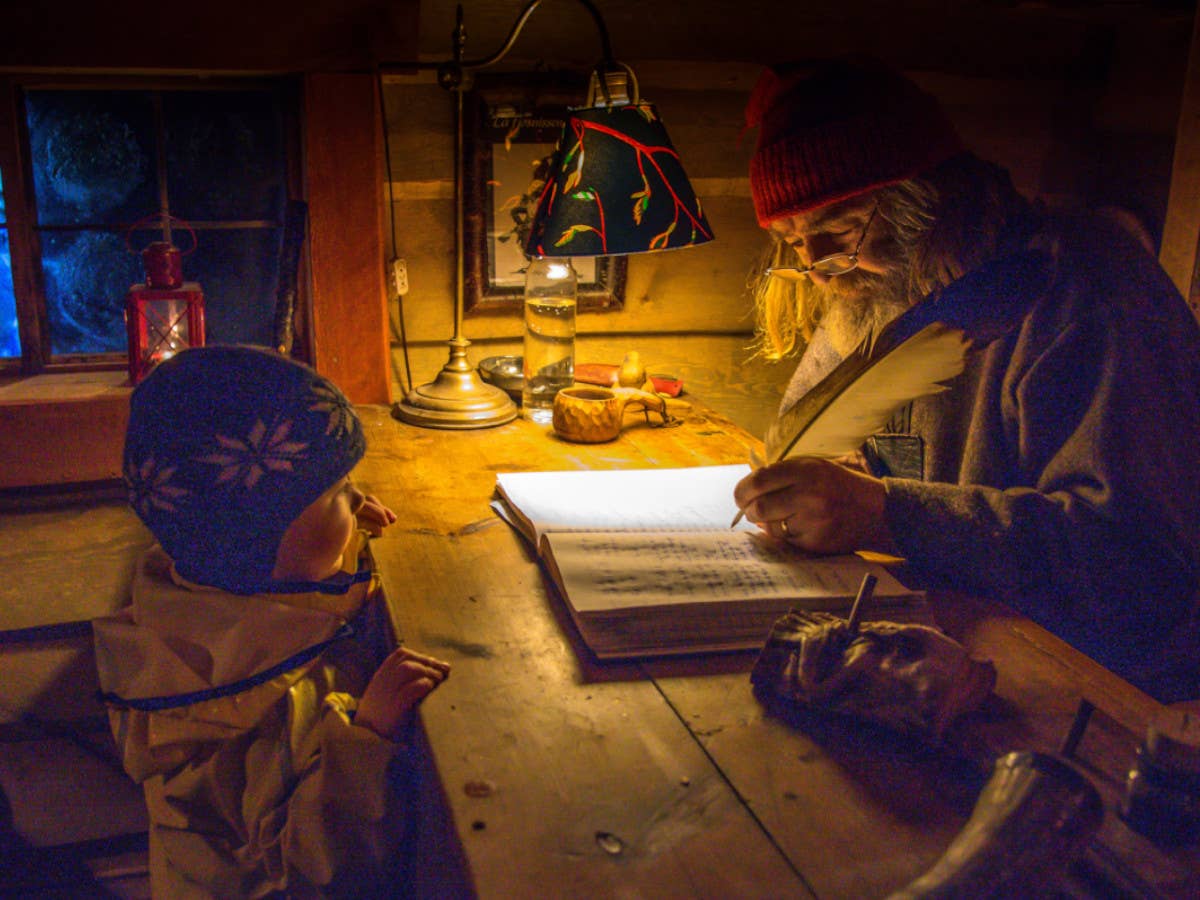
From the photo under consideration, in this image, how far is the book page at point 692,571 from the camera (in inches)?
48.9

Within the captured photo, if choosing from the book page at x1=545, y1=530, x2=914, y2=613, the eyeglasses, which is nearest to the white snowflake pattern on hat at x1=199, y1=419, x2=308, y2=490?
the book page at x1=545, y1=530, x2=914, y2=613

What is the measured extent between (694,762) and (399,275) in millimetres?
1786

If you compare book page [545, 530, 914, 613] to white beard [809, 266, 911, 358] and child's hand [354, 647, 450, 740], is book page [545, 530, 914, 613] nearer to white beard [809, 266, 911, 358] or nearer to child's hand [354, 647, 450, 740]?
child's hand [354, 647, 450, 740]

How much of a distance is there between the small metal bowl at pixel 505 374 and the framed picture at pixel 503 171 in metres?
0.17

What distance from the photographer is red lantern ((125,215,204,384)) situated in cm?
210

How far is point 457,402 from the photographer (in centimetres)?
224

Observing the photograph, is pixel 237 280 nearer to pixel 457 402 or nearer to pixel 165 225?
pixel 165 225

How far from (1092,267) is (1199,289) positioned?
1383mm

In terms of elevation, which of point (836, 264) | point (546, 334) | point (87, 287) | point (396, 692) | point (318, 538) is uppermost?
point (836, 264)

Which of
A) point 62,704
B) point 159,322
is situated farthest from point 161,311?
point 62,704

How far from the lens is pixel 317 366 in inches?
92.7

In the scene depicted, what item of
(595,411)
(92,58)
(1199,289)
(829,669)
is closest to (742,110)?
(595,411)

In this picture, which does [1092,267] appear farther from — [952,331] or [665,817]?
[665,817]

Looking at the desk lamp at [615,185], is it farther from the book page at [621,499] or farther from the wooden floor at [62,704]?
the wooden floor at [62,704]
